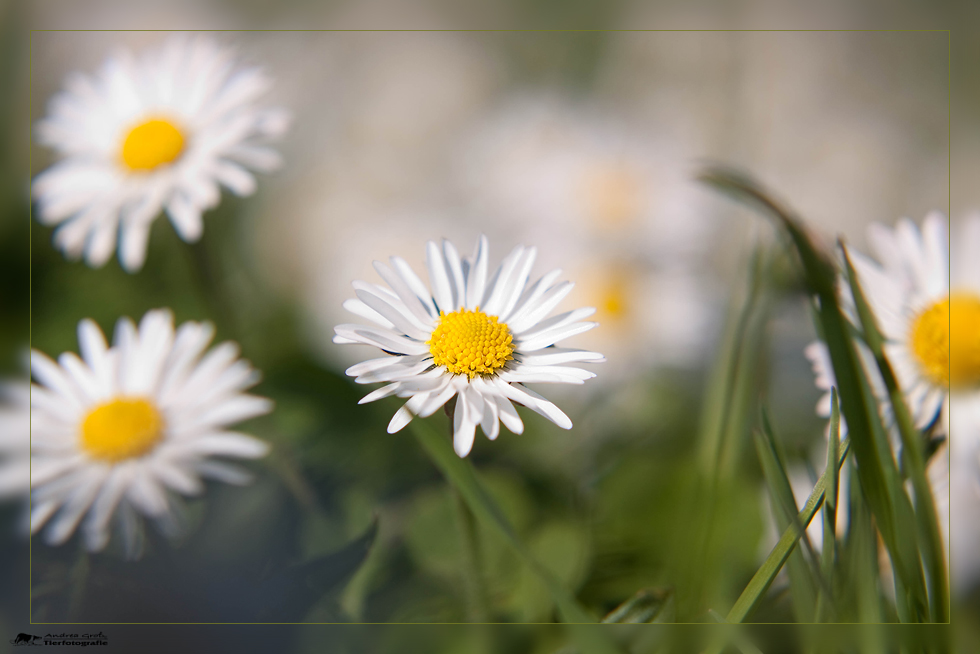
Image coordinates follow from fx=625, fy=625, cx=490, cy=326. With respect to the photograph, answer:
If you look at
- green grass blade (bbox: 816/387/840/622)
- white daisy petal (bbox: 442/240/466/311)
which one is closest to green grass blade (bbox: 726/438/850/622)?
green grass blade (bbox: 816/387/840/622)

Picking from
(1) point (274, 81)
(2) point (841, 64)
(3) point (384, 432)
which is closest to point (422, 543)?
(3) point (384, 432)

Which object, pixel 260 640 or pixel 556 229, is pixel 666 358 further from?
pixel 260 640

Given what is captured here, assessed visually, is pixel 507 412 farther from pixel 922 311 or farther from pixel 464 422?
pixel 922 311

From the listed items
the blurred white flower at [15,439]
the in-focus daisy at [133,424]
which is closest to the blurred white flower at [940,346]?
the in-focus daisy at [133,424]

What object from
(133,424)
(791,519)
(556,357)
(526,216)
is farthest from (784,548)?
(133,424)

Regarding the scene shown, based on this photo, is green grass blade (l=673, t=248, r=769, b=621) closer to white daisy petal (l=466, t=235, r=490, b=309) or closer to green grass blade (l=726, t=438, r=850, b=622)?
green grass blade (l=726, t=438, r=850, b=622)

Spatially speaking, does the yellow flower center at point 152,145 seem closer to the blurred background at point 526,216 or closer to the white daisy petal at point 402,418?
the blurred background at point 526,216
